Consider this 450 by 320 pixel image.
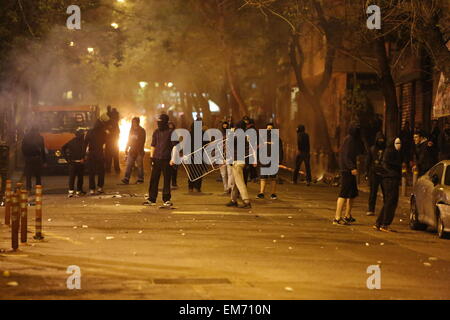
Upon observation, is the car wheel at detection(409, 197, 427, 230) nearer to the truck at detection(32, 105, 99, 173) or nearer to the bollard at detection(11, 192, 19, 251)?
the bollard at detection(11, 192, 19, 251)

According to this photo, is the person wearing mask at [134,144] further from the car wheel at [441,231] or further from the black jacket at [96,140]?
the car wheel at [441,231]

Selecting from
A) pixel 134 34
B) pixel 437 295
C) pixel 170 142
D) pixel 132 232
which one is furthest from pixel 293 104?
pixel 437 295

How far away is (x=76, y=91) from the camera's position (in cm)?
5675

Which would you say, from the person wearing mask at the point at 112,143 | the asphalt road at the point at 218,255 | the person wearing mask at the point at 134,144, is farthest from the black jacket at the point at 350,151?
the person wearing mask at the point at 112,143

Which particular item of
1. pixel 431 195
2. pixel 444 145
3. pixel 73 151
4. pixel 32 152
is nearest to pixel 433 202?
pixel 431 195

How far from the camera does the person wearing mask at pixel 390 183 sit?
15344 mm

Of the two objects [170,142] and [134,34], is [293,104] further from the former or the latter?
[170,142]

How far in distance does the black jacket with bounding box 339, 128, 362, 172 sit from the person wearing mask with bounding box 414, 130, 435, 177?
5233mm

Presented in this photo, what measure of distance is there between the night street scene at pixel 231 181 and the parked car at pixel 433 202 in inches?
1.5

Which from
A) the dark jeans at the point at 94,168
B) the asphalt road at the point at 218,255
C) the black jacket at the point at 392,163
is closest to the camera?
the asphalt road at the point at 218,255

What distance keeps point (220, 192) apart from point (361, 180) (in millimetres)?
7028

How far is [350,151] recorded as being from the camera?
620 inches

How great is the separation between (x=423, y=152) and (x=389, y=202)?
5.80 meters

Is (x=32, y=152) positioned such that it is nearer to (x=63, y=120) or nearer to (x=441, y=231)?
(x=63, y=120)
